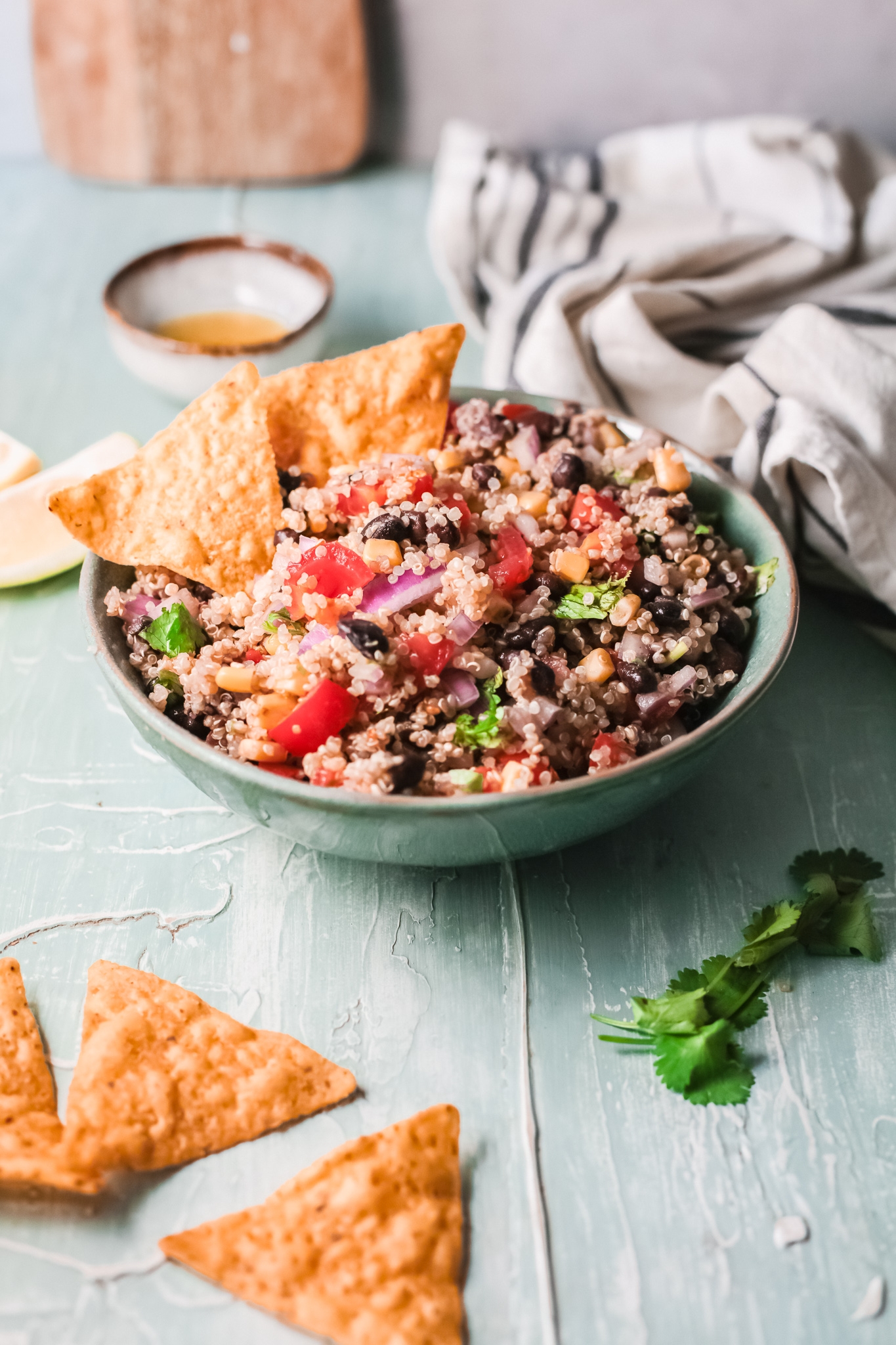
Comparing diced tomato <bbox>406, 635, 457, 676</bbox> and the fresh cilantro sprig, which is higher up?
diced tomato <bbox>406, 635, 457, 676</bbox>

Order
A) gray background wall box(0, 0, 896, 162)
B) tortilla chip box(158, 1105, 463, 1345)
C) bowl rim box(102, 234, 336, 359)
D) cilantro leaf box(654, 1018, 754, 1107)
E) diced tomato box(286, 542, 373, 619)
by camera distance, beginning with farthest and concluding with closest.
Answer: gray background wall box(0, 0, 896, 162)
bowl rim box(102, 234, 336, 359)
diced tomato box(286, 542, 373, 619)
cilantro leaf box(654, 1018, 754, 1107)
tortilla chip box(158, 1105, 463, 1345)

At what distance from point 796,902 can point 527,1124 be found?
73cm

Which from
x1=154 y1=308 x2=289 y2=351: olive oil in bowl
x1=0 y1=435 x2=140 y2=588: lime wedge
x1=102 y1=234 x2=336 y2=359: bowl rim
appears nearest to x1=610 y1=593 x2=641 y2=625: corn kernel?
x1=0 y1=435 x2=140 y2=588: lime wedge

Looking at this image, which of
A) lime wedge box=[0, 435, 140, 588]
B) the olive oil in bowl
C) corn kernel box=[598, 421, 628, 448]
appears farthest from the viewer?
the olive oil in bowl

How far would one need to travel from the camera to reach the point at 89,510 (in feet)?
7.75

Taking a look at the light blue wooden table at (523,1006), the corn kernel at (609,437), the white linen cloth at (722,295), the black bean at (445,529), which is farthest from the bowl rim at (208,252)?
the black bean at (445,529)

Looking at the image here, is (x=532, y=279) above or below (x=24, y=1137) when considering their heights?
above

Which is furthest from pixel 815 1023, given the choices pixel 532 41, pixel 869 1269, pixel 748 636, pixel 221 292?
pixel 532 41

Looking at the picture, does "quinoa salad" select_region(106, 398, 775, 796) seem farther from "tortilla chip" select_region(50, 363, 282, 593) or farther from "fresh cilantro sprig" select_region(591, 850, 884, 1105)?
"fresh cilantro sprig" select_region(591, 850, 884, 1105)

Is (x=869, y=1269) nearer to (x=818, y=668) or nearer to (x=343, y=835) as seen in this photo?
(x=343, y=835)

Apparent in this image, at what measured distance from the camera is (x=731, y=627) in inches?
93.2

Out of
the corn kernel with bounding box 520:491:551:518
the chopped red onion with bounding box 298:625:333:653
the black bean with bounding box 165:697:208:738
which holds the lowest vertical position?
the black bean with bounding box 165:697:208:738

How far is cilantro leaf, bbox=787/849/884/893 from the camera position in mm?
2387

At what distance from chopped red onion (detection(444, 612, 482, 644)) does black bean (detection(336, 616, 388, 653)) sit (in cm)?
13
